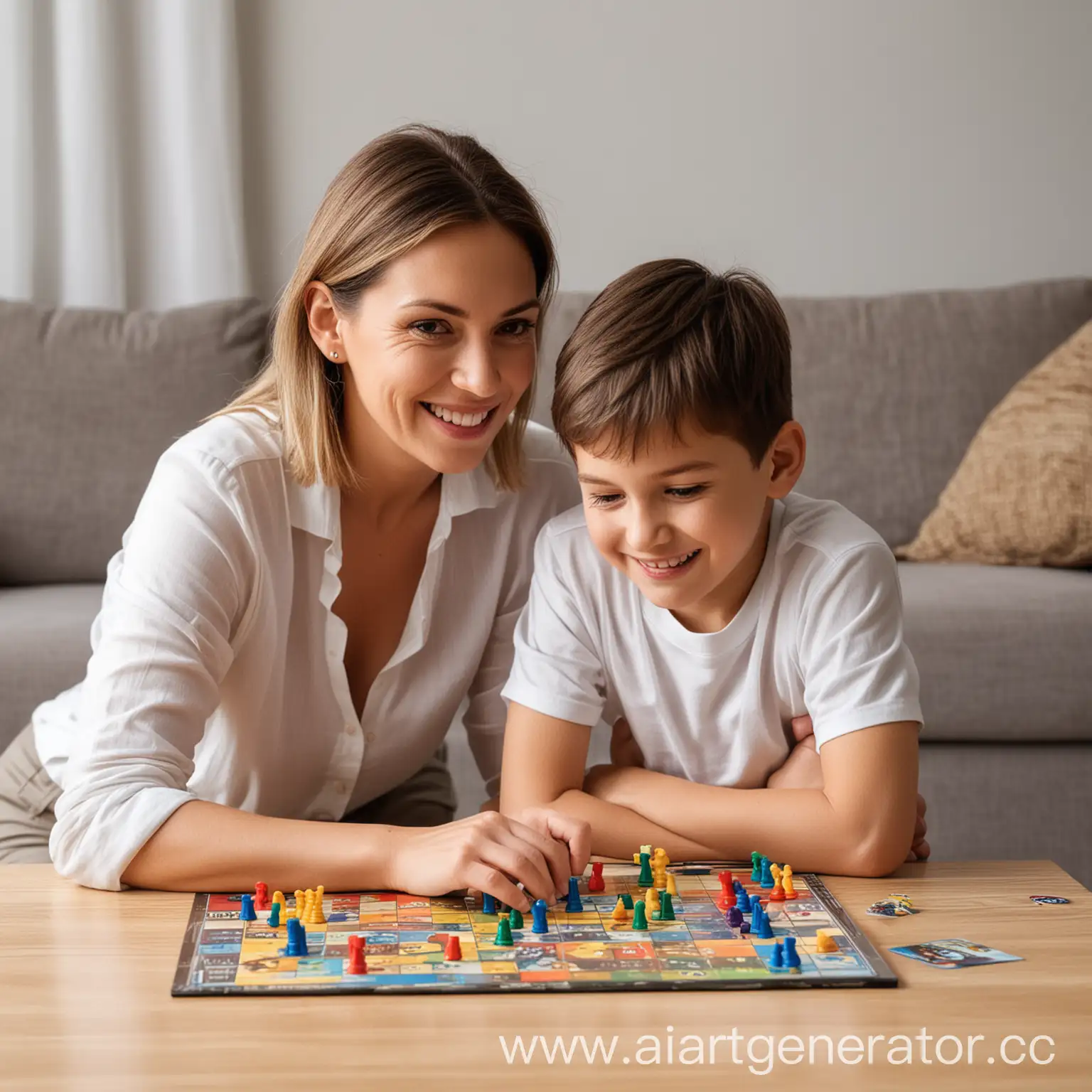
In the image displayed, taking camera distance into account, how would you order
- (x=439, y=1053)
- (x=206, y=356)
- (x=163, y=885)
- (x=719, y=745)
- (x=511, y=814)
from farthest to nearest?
(x=206, y=356) → (x=719, y=745) → (x=511, y=814) → (x=163, y=885) → (x=439, y=1053)

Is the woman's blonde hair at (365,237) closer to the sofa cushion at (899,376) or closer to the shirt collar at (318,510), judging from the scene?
the shirt collar at (318,510)

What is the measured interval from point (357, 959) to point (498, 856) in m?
0.18

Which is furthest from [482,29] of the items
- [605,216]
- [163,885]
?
[163,885]

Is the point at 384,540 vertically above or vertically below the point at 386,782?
above

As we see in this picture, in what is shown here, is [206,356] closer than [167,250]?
Yes

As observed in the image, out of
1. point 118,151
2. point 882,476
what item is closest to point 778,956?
point 882,476

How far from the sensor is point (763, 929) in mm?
1014

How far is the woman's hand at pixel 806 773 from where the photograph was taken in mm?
1333

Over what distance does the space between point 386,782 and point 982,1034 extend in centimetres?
94

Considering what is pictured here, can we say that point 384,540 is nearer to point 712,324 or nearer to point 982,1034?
point 712,324

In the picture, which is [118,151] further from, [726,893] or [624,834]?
[726,893]

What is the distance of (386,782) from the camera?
1654 millimetres

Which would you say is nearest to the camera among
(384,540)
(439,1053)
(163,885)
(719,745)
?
(439,1053)

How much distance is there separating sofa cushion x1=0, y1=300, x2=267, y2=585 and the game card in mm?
2209
